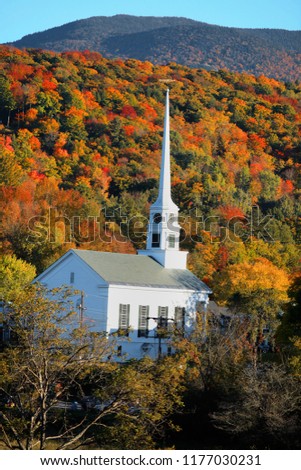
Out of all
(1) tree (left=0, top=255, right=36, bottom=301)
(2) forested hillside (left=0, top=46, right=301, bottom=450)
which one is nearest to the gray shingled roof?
(2) forested hillside (left=0, top=46, right=301, bottom=450)

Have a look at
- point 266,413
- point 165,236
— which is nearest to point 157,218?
point 165,236

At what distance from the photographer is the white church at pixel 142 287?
5112 cm

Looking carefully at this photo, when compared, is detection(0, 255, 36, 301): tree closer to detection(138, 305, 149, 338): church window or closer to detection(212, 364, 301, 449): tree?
detection(138, 305, 149, 338): church window

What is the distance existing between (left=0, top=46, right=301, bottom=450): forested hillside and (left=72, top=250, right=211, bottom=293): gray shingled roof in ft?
9.75

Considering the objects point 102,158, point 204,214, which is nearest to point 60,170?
point 102,158

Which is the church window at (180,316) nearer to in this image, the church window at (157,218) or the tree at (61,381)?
the church window at (157,218)

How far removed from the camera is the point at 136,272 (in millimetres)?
53594

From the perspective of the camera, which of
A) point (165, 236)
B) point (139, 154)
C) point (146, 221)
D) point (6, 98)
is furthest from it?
point (6, 98)

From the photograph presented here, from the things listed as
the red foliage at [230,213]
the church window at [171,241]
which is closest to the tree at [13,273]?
the church window at [171,241]

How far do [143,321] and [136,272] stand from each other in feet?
8.59

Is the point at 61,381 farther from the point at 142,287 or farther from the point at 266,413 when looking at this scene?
the point at 142,287

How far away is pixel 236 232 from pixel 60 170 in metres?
28.6

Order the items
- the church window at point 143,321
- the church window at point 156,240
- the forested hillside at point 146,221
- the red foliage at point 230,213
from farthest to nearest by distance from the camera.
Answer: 1. the red foliage at point 230,213
2. the church window at point 156,240
3. the church window at point 143,321
4. the forested hillside at point 146,221

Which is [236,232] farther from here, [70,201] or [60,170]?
[60,170]
